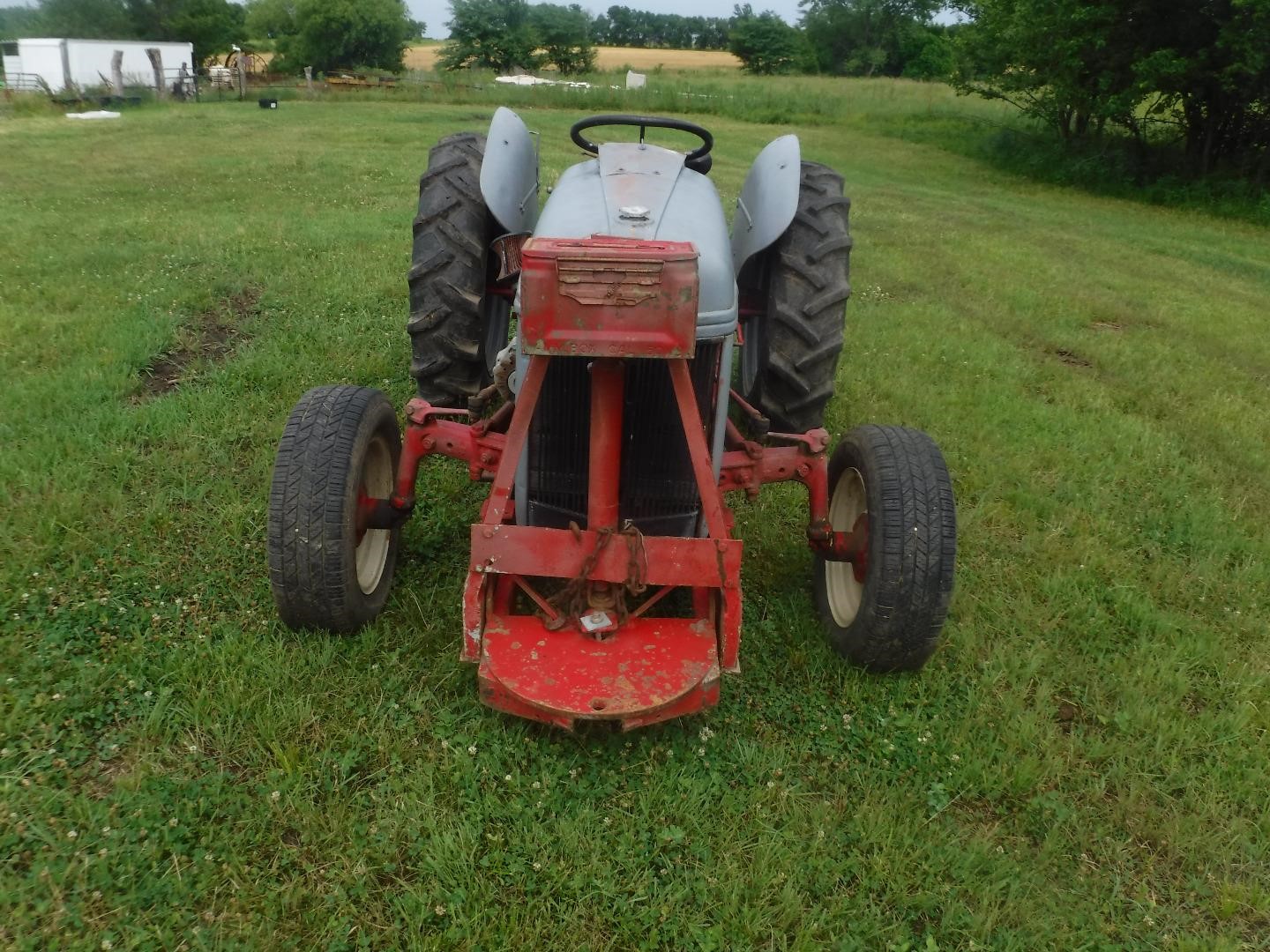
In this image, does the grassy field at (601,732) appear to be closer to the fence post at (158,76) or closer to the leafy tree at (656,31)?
the fence post at (158,76)

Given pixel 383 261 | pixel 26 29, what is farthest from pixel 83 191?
pixel 26 29

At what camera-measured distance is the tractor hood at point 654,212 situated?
279 centimetres

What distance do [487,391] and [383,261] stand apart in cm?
405

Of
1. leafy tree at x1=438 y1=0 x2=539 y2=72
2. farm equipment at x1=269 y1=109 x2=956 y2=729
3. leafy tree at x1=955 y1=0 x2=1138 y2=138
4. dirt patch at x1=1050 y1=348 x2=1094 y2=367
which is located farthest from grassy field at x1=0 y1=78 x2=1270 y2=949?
leafy tree at x1=438 y1=0 x2=539 y2=72

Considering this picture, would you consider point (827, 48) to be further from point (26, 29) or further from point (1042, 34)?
point (1042, 34)

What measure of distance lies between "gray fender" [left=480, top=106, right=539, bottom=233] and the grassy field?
1178mm

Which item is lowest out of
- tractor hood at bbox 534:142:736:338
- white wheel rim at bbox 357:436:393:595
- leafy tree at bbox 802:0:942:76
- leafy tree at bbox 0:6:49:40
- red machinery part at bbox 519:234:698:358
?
white wheel rim at bbox 357:436:393:595

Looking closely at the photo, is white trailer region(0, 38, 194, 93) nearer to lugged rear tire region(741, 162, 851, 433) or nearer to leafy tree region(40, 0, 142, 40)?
leafy tree region(40, 0, 142, 40)

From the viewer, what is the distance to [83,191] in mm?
9328

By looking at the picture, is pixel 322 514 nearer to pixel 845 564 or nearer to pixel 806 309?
pixel 845 564

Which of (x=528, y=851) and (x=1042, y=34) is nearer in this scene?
(x=528, y=851)

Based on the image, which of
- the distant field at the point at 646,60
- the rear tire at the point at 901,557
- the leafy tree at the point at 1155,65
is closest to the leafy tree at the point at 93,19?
the distant field at the point at 646,60

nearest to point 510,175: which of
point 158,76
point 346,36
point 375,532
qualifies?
point 375,532

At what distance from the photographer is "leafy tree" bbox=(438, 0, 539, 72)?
148 ft
